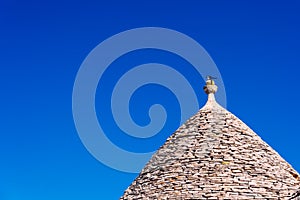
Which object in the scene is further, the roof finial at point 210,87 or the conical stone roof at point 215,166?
the roof finial at point 210,87

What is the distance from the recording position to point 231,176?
54.3 feet

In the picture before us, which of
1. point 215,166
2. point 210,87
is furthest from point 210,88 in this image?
point 215,166

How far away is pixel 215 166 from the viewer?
1681 cm

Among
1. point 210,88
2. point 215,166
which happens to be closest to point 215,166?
point 215,166

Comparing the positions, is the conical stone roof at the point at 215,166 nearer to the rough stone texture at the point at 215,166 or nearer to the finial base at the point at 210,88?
the rough stone texture at the point at 215,166

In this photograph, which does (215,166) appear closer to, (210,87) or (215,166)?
(215,166)

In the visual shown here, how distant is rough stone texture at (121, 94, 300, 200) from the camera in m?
16.4

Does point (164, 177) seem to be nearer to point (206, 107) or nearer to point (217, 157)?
point (217, 157)

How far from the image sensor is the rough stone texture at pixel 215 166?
1642 centimetres

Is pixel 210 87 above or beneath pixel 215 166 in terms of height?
above

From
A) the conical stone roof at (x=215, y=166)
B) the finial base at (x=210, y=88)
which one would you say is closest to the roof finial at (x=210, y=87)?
the finial base at (x=210, y=88)

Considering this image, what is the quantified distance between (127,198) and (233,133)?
3129 millimetres

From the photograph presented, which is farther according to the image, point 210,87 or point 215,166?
point 210,87

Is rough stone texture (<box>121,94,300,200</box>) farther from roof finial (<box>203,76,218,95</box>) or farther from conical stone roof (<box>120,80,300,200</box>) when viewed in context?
roof finial (<box>203,76,218,95</box>)
